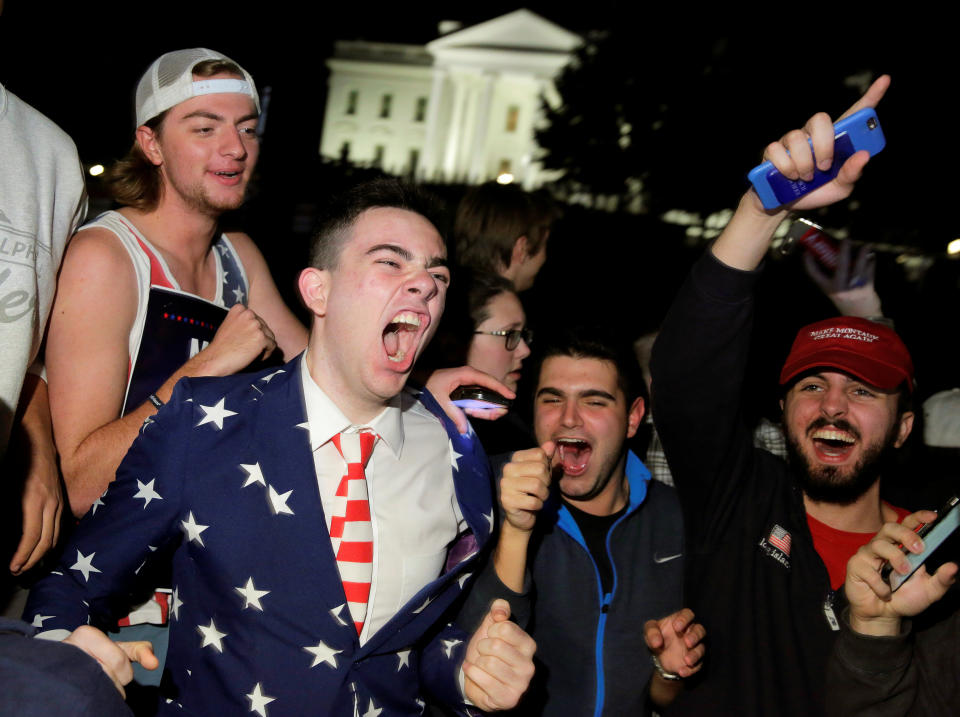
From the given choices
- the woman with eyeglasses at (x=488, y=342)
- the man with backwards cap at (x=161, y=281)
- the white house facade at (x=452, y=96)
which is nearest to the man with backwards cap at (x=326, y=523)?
the man with backwards cap at (x=161, y=281)

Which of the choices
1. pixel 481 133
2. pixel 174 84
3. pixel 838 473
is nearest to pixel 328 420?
pixel 174 84

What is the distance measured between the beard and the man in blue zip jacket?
53cm

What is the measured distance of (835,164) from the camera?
7.37ft

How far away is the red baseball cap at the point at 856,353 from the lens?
304cm

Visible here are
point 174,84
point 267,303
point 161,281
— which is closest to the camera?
point 161,281

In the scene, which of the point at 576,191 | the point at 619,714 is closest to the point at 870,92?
the point at 619,714

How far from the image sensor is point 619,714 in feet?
9.44

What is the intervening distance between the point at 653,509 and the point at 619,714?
82 cm

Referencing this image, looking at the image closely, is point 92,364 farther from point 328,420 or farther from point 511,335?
point 511,335

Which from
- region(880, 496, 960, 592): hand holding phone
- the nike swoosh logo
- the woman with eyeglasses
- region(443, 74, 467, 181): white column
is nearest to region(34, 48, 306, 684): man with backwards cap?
the woman with eyeglasses

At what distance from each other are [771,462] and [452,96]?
68458 millimetres

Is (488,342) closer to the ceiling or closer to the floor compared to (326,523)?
closer to the ceiling

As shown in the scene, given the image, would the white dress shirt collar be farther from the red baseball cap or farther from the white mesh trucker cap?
the red baseball cap

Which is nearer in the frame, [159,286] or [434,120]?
[159,286]
